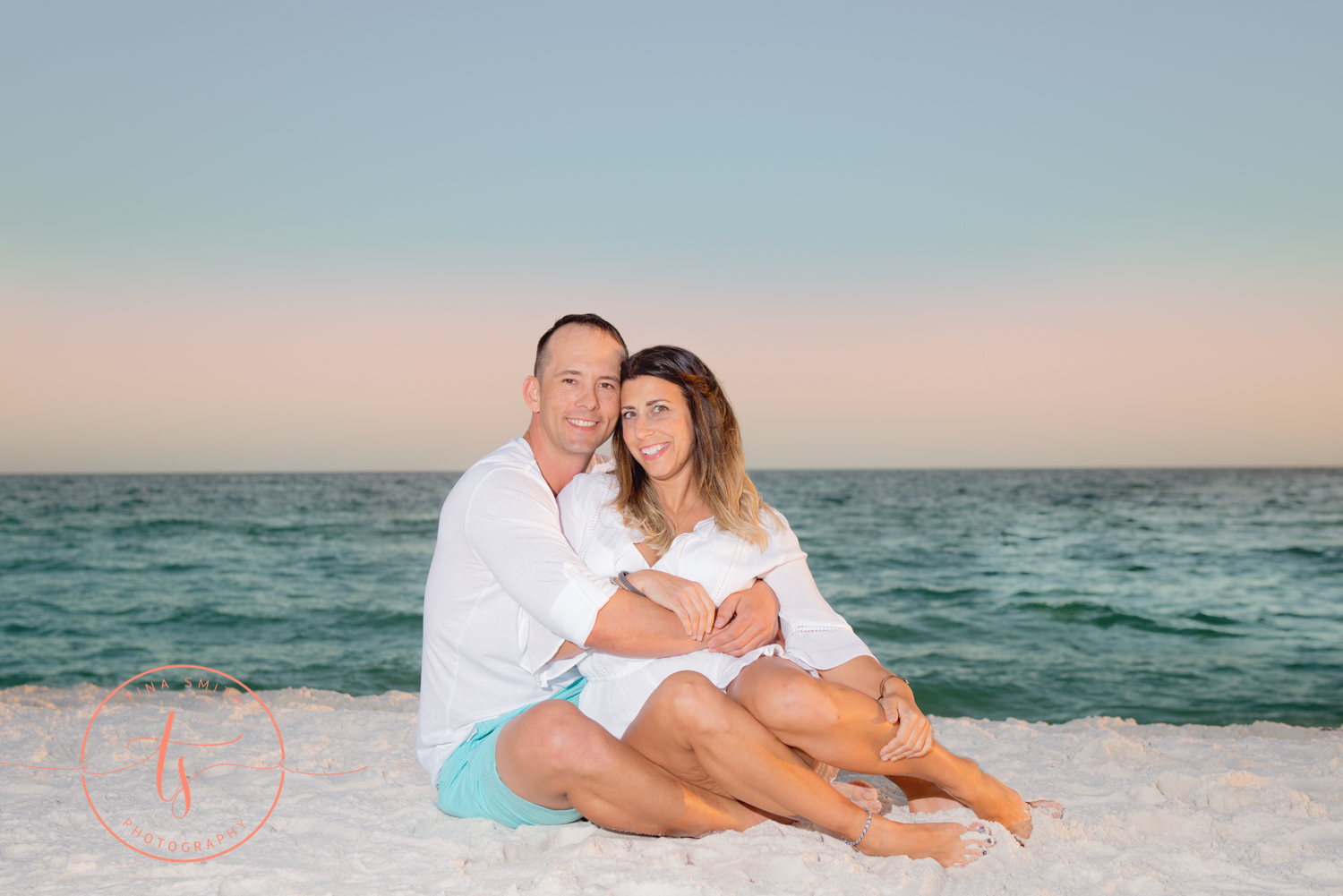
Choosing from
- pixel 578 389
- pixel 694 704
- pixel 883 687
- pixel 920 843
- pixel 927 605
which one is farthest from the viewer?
pixel 927 605

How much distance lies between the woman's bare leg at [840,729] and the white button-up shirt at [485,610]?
2.00 feet

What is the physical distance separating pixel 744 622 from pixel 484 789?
103 cm

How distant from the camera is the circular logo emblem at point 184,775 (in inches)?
114

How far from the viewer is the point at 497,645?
9.37 ft

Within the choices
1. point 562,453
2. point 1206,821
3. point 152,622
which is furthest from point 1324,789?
point 152,622

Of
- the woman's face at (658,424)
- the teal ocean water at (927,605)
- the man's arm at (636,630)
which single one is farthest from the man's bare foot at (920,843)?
the teal ocean water at (927,605)

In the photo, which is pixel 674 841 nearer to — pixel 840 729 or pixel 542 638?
pixel 840 729

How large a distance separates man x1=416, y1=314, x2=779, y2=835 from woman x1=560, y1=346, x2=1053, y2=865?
0.10 meters

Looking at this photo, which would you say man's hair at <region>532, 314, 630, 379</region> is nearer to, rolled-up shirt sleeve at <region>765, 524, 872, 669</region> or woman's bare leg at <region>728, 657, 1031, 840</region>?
rolled-up shirt sleeve at <region>765, 524, 872, 669</region>

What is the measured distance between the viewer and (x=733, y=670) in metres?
2.88

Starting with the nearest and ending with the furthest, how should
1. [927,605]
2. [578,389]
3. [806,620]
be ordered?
[806,620], [578,389], [927,605]

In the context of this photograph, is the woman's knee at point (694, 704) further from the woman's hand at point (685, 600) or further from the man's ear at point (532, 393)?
the man's ear at point (532, 393)

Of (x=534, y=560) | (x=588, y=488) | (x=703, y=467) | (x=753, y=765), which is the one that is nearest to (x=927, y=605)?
(x=703, y=467)

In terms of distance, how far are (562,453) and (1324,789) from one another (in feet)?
10.8
